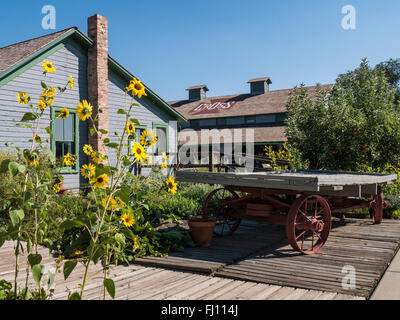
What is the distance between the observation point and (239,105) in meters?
29.4

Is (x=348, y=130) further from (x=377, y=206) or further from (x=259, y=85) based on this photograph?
(x=259, y=85)

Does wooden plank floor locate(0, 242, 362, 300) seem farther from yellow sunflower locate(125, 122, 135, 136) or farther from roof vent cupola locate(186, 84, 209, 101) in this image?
roof vent cupola locate(186, 84, 209, 101)

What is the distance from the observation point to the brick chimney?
11422 millimetres

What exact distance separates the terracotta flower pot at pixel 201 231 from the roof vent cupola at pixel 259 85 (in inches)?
1012

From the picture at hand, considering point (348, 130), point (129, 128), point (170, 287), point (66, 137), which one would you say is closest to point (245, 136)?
point (348, 130)

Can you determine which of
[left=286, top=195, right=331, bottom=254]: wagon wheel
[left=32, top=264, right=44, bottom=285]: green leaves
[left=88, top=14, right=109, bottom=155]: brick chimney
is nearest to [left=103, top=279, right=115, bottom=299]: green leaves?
[left=32, top=264, right=44, bottom=285]: green leaves

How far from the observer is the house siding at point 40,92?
378 inches

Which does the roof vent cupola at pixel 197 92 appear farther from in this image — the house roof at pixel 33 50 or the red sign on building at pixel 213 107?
the house roof at pixel 33 50

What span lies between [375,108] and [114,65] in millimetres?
7958

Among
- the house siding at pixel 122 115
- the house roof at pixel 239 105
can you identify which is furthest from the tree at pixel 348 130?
the house roof at pixel 239 105

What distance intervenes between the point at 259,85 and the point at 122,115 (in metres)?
19.4

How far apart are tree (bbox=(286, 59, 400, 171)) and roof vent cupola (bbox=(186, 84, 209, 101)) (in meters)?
22.4
